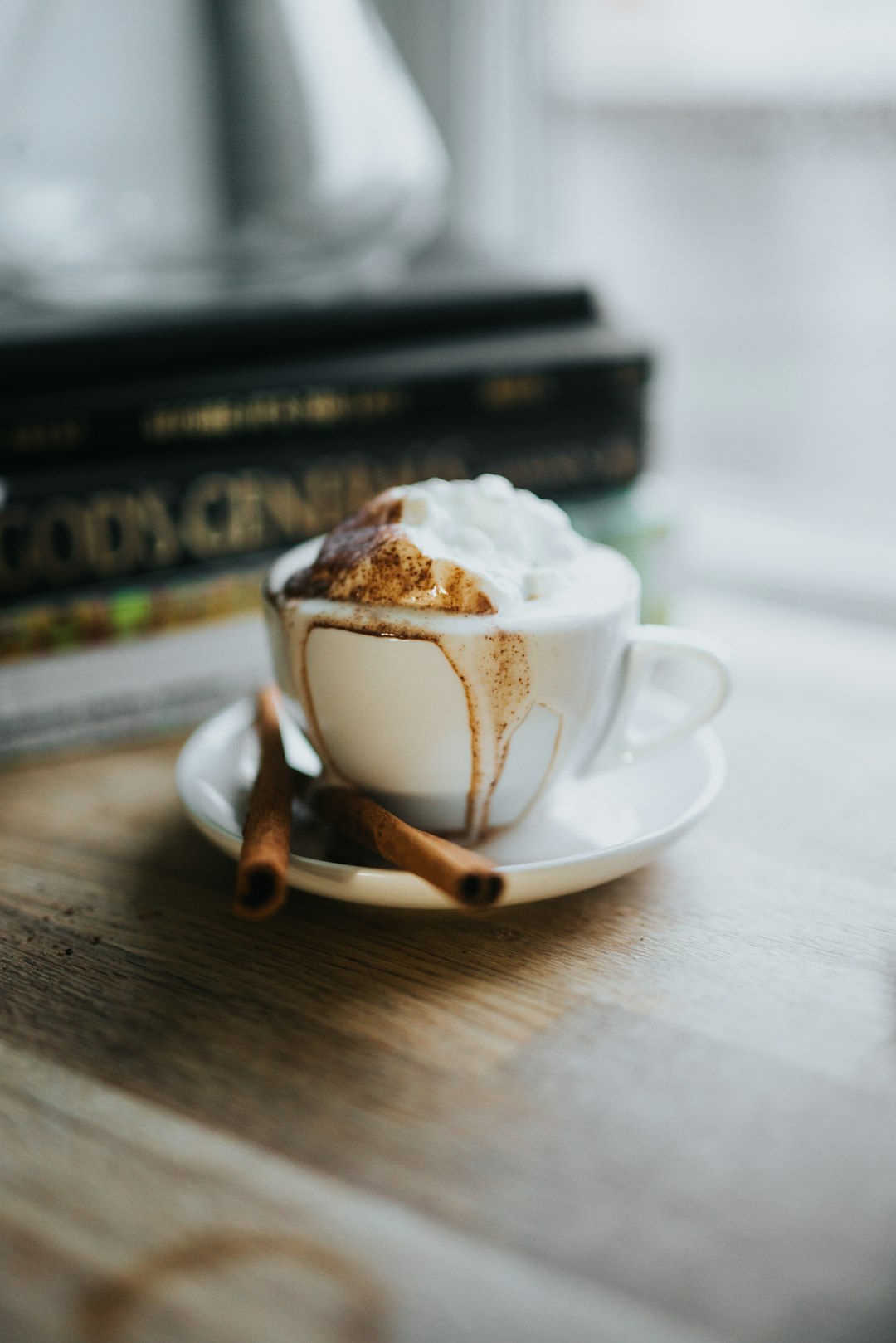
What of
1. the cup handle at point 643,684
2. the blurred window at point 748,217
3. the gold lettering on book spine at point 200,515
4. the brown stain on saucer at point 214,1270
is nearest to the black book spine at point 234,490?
the gold lettering on book spine at point 200,515

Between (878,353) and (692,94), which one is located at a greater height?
(692,94)

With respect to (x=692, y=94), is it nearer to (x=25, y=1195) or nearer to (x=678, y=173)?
(x=678, y=173)

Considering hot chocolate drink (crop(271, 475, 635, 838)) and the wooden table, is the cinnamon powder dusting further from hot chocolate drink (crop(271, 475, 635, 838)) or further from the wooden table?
the wooden table

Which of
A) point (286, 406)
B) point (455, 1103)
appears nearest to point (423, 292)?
point (286, 406)

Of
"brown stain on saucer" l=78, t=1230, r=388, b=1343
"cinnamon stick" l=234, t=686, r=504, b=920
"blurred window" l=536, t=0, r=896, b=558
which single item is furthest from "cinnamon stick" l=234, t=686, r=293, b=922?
"blurred window" l=536, t=0, r=896, b=558

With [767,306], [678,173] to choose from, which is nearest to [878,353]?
[767,306]
